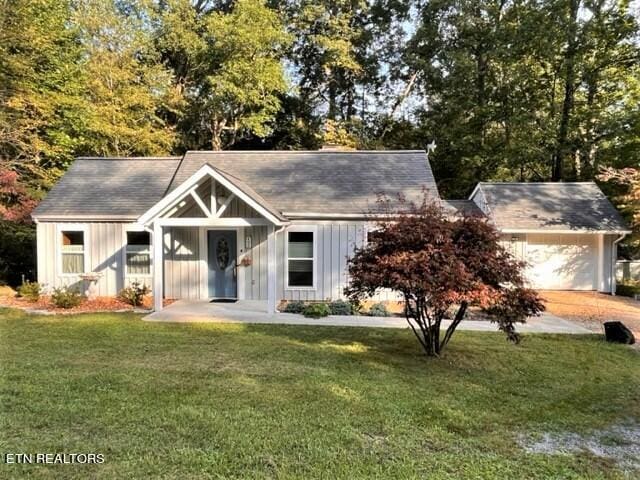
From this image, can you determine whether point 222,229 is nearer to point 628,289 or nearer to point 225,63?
point 225,63

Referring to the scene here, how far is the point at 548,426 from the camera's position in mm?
4590

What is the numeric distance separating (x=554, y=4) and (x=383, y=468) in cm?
2530

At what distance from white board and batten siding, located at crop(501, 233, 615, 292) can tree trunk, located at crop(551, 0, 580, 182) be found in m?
7.81

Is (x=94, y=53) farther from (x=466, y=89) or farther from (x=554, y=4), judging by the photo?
(x=554, y=4)

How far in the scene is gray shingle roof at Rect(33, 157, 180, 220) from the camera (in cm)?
1273

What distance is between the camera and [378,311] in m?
11.0

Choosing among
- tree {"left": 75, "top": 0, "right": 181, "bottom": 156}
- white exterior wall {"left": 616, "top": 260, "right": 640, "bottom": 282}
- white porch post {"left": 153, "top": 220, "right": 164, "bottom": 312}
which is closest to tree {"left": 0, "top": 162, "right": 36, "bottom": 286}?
tree {"left": 75, "top": 0, "right": 181, "bottom": 156}

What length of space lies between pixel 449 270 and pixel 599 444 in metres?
2.80

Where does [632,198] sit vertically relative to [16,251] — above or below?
above

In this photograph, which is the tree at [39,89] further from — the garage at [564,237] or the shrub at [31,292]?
the garage at [564,237]

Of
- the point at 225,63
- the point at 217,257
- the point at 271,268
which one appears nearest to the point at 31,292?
the point at 217,257

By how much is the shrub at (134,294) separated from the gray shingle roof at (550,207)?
12694 mm

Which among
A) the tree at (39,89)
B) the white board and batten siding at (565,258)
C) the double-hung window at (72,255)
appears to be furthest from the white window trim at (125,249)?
the white board and batten siding at (565,258)

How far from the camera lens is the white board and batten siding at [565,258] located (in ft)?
51.0
